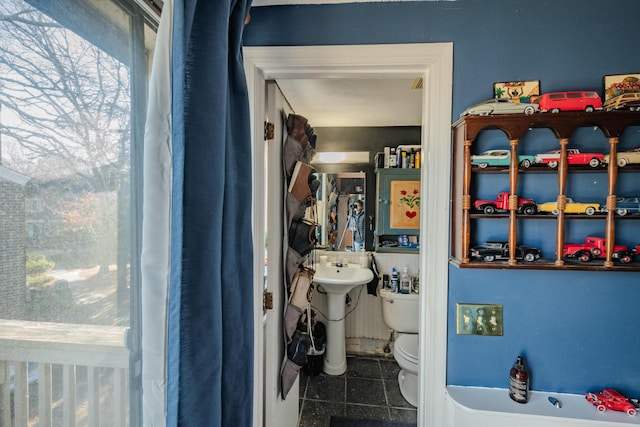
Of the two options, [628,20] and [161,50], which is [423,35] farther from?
[161,50]

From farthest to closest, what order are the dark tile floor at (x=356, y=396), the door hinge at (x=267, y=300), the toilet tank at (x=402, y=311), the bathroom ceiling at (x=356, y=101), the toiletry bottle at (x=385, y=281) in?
1. the toiletry bottle at (x=385, y=281)
2. the toilet tank at (x=402, y=311)
3. the dark tile floor at (x=356, y=396)
4. the bathroom ceiling at (x=356, y=101)
5. the door hinge at (x=267, y=300)

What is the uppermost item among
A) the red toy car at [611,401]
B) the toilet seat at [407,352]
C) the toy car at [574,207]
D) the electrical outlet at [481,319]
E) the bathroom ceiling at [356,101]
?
the bathroom ceiling at [356,101]

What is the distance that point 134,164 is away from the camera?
2.38ft

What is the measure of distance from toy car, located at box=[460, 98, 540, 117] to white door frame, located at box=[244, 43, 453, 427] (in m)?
0.11

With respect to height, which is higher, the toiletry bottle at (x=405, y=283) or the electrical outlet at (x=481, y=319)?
the electrical outlet at (x=481, y=319)

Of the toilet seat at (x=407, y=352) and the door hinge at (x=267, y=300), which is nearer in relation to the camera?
the door hinge at (x=267, y=300)

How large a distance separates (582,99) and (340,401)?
2236 mm

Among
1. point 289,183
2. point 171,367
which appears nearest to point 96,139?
point 171,367

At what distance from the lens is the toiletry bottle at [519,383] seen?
1.03 meters

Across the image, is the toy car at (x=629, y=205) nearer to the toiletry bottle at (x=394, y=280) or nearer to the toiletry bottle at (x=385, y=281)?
the toiletry bottle at (x=394, y=280)

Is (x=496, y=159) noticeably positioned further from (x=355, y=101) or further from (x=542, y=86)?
(x=355, y=101)

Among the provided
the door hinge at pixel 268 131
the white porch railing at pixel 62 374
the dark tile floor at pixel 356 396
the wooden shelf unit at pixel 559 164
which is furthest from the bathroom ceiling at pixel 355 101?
the dark tile floor at pixel 356 396

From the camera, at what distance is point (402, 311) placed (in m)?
2.29

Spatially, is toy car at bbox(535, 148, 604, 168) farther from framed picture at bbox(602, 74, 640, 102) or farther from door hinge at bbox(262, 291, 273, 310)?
door hinge at bbox(262, 291, 273, 310)
